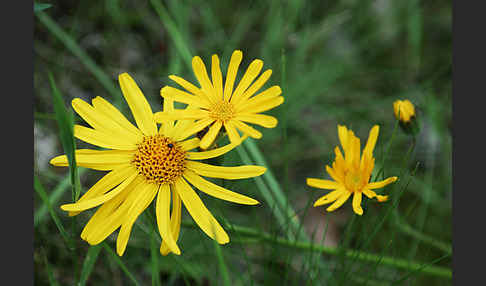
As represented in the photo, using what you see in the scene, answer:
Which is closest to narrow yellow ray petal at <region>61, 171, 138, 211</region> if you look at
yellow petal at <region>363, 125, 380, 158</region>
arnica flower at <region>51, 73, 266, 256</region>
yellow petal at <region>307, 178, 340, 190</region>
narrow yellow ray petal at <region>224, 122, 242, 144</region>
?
arnica flower at <region>51, 73, 266, 256</region>

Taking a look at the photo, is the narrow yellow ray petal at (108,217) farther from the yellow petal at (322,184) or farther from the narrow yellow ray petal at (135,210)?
the yellow petal at (322,184)

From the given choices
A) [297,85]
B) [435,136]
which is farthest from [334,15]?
[435,136]

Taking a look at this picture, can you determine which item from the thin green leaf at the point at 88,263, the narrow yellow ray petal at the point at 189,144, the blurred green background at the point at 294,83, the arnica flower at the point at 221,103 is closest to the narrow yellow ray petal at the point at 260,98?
the arnica flower at the point at 221,103

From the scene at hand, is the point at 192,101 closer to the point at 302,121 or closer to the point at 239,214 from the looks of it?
the point at 239,214

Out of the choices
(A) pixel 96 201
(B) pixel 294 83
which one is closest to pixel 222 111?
(A) pixel 96 201

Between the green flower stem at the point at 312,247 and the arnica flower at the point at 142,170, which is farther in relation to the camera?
the green flower stem at the point at 312,247

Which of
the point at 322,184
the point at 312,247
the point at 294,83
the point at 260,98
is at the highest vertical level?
the point at 294,83

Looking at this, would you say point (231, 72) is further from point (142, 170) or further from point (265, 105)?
point (142, 170)
